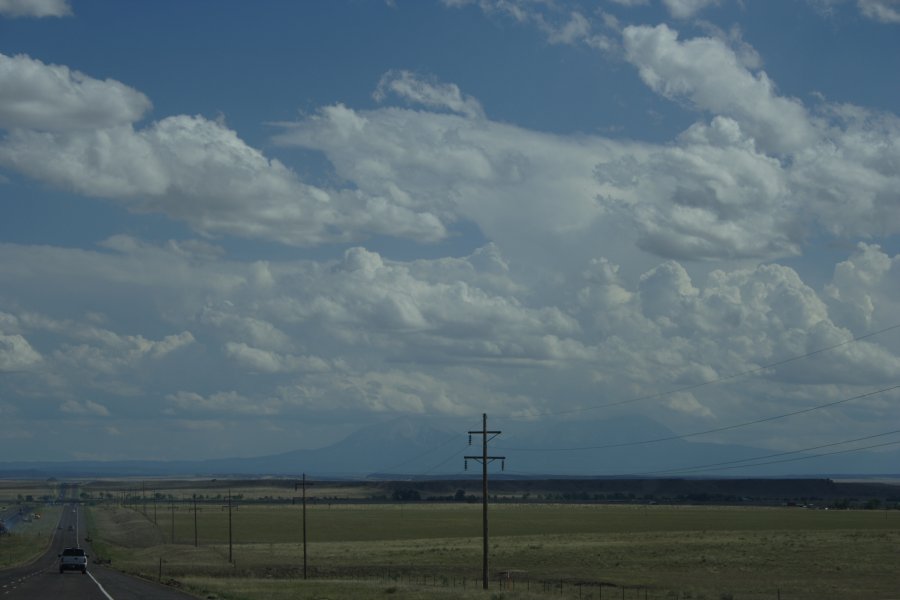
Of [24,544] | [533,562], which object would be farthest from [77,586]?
[24,544]

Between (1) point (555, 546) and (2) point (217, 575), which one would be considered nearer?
(2) point (217, 575)

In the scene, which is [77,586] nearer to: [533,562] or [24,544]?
[533,562]

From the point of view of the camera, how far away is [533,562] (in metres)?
94.7

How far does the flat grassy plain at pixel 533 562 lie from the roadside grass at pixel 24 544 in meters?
7.68

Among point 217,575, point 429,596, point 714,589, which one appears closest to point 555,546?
point 217,575

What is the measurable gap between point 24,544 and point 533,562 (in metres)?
81.4

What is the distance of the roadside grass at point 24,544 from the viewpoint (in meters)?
119

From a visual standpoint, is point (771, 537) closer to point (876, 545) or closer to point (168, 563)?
point (876, 545)

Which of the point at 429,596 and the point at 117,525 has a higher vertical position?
the point at 429,596

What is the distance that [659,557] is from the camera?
94000 millimetres

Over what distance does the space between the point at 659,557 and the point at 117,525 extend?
413ft

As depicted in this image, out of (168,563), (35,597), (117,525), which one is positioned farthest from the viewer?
(117,525)

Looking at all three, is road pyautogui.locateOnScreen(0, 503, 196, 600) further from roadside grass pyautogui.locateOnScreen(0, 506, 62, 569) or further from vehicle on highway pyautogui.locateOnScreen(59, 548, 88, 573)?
roadside grass pyautogui.locateOnScreen(0, 506, 62, 569)

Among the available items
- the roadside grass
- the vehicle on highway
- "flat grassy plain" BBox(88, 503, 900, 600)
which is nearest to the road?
the vehicle on highway
